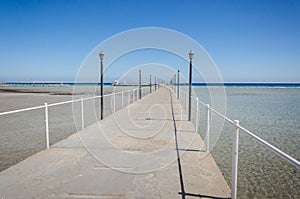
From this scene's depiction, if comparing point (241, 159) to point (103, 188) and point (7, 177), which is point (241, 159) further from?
point (7, 177)

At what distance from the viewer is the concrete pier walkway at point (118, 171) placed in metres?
3.08

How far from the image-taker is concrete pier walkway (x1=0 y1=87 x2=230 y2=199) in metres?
3.08

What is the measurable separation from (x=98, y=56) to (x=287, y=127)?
7657mm

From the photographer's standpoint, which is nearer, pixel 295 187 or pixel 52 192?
pixel 52 192

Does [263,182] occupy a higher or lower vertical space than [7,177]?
lower

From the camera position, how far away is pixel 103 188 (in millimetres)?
3174

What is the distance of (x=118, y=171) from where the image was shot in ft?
12.4

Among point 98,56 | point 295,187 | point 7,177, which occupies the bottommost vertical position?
point 295,187

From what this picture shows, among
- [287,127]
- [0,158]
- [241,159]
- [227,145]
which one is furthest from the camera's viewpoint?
[287,127]

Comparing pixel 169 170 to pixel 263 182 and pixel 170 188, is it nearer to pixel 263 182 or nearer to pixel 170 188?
pixel 170 188

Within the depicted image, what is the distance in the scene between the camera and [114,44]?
862cm

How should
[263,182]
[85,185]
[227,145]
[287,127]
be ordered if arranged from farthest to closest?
[287,127] < [227,145] < [263,182] < [85,185]

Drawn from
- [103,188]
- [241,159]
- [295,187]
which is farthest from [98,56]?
[295,187]

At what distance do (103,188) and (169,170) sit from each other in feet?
3.68
